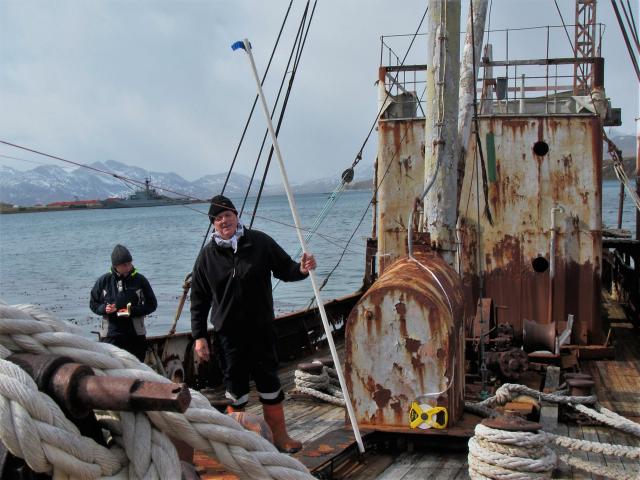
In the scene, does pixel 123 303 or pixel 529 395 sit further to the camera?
pixel 123 303

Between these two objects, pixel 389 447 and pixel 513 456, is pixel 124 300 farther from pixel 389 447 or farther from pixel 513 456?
pixel 513 456

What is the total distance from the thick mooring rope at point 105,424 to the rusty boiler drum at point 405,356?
11.4 ft

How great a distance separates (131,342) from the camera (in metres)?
7.25

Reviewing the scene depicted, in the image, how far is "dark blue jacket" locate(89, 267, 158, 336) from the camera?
23.5ft

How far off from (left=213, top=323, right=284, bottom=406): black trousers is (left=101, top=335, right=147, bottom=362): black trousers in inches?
74.5

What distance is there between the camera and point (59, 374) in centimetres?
180

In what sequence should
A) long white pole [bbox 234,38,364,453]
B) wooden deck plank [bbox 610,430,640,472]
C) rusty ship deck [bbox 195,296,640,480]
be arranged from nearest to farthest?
long white pole [bbox 234,38,364,453] < rusty ship deck [bbox 195,296,640,480] < wooden deck plank [bbox 610,430,640,472]

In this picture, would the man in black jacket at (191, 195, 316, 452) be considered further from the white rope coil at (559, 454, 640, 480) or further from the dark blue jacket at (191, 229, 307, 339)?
the white rope coil at (559, 454, 640, 480)

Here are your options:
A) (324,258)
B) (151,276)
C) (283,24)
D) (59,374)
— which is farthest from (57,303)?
(59,374)

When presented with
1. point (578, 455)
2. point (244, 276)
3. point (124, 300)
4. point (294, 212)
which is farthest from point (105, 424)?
point (124, 300)

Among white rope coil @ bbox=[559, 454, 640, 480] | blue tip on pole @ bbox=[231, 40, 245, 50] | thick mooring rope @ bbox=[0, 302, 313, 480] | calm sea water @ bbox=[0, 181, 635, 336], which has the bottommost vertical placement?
calm sea water @ bbox=[0, 181, 635, 336]

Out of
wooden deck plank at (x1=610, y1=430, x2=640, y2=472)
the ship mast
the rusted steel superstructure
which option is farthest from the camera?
the rusted steel superstructure

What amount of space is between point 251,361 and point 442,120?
2.78m

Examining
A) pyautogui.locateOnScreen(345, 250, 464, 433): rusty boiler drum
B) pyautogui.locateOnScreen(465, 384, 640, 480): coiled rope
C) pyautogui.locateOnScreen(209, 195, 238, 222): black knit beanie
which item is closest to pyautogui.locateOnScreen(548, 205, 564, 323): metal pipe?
pyautogui.locateOnScreen(345, 250, 464, 433): rusty boiler drum
